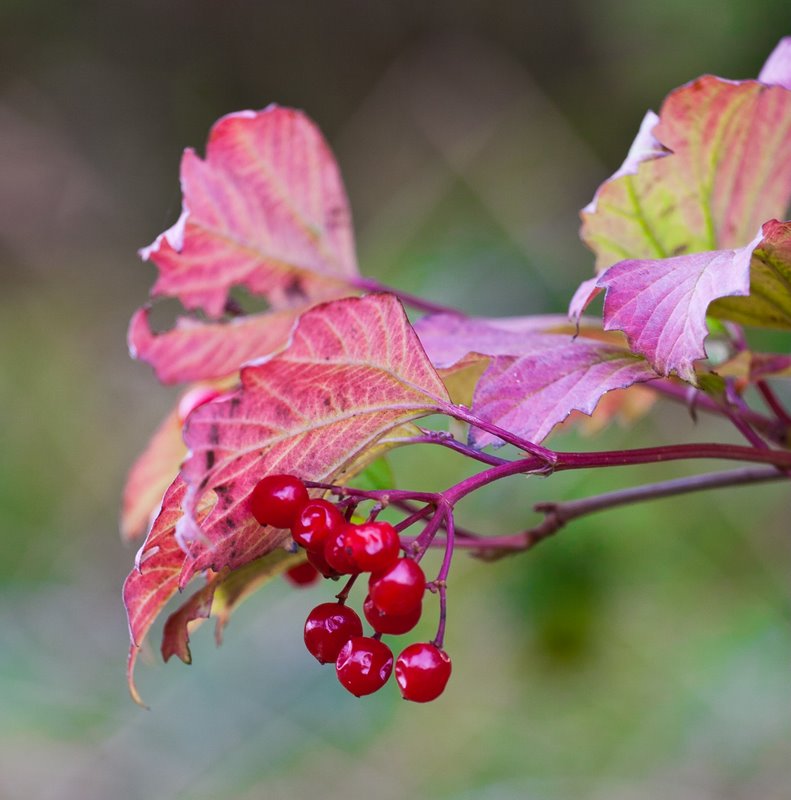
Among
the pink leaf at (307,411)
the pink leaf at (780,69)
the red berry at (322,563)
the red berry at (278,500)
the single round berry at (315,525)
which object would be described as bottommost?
the red berry at (322,563)

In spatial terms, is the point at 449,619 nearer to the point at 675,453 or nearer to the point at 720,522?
the point at 720,522

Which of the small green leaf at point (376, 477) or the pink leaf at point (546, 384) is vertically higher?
the pink leaf at point (546, 384)

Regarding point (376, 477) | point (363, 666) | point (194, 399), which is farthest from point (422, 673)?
point (194, 399)

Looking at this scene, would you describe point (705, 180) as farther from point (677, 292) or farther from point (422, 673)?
point (422, 673)

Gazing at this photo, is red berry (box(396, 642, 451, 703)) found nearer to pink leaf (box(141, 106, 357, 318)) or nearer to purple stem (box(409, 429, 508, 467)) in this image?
purple stem (box(409, 429, 508, 467))

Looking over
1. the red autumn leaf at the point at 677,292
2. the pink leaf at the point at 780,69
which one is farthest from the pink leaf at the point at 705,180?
the red autumn leaf at the point at 677,292

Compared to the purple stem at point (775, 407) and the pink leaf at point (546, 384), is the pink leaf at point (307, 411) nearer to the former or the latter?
the pink leaf at point (546, 384)

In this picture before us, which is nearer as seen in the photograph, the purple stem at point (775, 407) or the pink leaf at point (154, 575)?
the pink leaf at point (154, 575)

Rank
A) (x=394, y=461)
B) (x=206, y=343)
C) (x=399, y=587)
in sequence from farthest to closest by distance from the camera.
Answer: (x=394, y=461) → (x=206, y=343) → (x=399, y=587)
